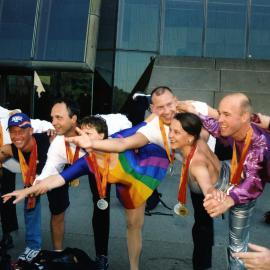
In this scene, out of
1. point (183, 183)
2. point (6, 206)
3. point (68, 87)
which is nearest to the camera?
point (183, 183)

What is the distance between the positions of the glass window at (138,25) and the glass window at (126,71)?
0.25 meters

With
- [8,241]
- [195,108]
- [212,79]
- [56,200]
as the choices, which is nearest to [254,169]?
[195,108]

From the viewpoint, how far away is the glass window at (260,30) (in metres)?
13.7

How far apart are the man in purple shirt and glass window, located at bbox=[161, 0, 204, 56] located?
1032cm

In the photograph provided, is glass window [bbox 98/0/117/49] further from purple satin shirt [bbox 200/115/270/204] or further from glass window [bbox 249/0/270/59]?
purple satin shirt [bbox 200/115/270/204]

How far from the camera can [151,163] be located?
4391 mm

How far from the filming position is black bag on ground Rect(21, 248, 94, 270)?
3.80 m

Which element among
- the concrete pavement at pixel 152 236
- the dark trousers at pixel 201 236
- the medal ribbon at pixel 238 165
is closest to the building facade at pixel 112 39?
the concrete pavement at pixel 152 236

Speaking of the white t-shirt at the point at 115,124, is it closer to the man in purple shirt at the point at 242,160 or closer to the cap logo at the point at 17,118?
the cap logo at the point at 17,118

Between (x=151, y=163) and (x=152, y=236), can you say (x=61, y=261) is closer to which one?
(x=151, y=163)

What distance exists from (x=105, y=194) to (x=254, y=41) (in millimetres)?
10761

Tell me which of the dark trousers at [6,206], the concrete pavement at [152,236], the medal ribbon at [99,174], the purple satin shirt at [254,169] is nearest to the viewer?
the purple satin shirt at [254,169]

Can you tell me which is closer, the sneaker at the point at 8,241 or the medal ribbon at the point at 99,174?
the medal ribbon at the point at 99,174

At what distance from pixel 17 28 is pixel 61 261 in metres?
11.6
